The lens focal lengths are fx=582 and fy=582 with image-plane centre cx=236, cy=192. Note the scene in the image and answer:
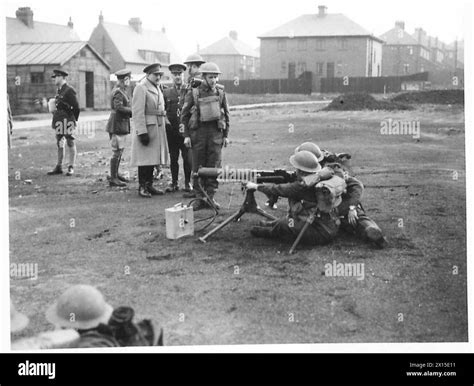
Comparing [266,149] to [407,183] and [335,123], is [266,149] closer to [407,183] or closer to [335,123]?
[407,183]

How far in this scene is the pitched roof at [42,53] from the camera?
28.9 m

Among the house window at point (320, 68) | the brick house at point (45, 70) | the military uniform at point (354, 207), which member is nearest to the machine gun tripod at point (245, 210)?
the military uniform at point (354, 207)

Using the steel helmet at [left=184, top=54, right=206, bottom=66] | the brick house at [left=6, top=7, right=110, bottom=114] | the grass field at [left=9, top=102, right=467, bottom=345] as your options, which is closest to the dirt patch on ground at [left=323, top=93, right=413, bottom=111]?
the brick house at [left=6, top=7, right=110, bottom=114]

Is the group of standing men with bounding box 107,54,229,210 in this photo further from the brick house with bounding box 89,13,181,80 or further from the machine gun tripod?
the brick house with bounding box 89,13,181,80

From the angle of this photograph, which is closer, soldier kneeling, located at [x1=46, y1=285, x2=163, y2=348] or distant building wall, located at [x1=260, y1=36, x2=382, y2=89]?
soldier kneeling, located at [x1=46, y1=285, x2=163, y2=348]

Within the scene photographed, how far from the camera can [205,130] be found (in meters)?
8.44

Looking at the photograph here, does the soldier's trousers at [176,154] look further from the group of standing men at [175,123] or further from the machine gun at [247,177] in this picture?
the machine gun at [247,177]

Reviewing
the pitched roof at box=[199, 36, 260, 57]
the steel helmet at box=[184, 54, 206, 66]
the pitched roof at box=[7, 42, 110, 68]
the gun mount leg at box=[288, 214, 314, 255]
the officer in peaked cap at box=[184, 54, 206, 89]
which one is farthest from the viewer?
the pitched roof at box=[199, 36, 260, 57]

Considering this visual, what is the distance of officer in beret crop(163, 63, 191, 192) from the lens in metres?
9.66

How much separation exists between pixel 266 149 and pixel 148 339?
10.8 meters

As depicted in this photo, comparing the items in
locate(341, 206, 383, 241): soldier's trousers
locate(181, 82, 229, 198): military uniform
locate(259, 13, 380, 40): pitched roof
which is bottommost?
locate(341, 206, 383, 241): soldier's trousers

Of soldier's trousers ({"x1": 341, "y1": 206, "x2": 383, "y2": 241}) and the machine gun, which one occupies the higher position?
the machine gun

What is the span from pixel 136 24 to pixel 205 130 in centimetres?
5044

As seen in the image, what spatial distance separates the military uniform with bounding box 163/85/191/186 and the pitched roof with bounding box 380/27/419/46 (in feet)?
178
